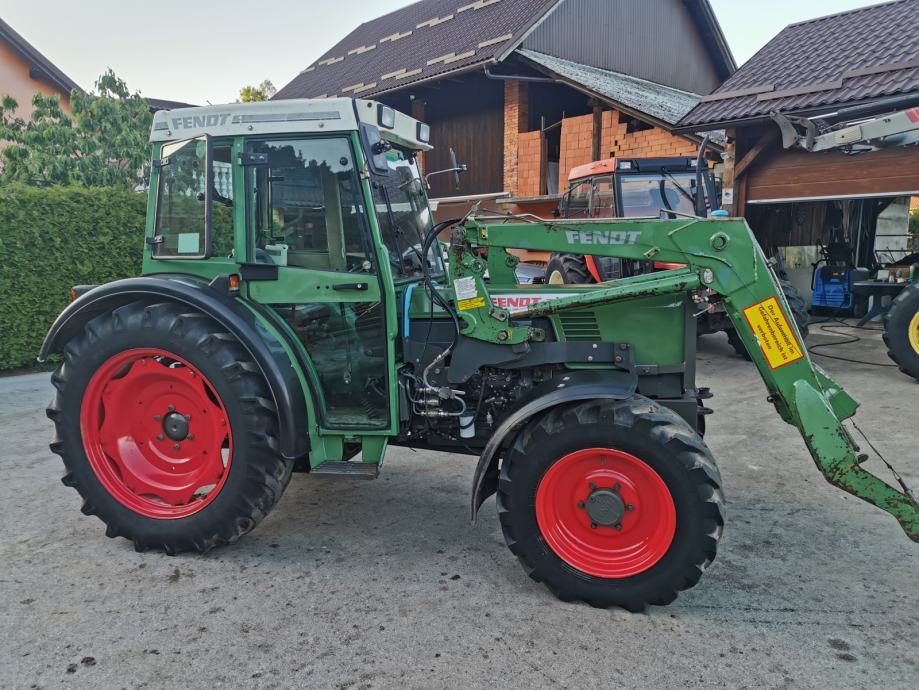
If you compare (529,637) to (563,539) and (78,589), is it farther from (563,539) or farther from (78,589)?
(78,589)

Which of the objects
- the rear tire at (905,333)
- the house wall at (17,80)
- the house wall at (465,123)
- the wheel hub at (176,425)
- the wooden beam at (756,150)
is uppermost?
the house wall at (17,80)

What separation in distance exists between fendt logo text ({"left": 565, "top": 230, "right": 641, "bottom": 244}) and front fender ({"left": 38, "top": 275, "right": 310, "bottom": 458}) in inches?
57.3

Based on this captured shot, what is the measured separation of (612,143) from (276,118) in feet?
33.7

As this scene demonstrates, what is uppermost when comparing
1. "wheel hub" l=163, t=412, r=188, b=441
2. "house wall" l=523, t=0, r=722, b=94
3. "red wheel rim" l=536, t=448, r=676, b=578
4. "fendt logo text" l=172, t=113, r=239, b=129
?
"house wall" l=523, t=0, r=722, b=94

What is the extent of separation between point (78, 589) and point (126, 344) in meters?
1.13

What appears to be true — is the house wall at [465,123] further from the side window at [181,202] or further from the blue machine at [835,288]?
the side window at [181,202]

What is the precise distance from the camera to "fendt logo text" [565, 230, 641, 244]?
3.02 meters

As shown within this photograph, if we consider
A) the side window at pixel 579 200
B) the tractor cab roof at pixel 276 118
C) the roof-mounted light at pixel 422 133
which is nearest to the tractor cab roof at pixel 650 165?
the side window at pixel 579 200

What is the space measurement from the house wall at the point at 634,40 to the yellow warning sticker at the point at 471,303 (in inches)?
464

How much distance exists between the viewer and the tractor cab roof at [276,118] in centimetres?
310

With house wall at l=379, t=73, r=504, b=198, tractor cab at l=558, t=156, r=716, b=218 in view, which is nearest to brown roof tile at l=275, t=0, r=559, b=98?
house wall at l=379, t=73, r=504, b=198

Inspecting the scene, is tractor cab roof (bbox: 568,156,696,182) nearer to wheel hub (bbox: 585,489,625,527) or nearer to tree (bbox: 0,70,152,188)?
wheel hub (bbox: 585,489,625,527)

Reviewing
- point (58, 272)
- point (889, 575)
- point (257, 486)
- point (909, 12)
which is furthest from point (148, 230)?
point (909, 12)

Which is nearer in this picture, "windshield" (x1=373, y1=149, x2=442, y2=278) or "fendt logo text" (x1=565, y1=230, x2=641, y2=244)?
"fendt logo text" (x1=565, y1=230, x2=641, y2=244)
